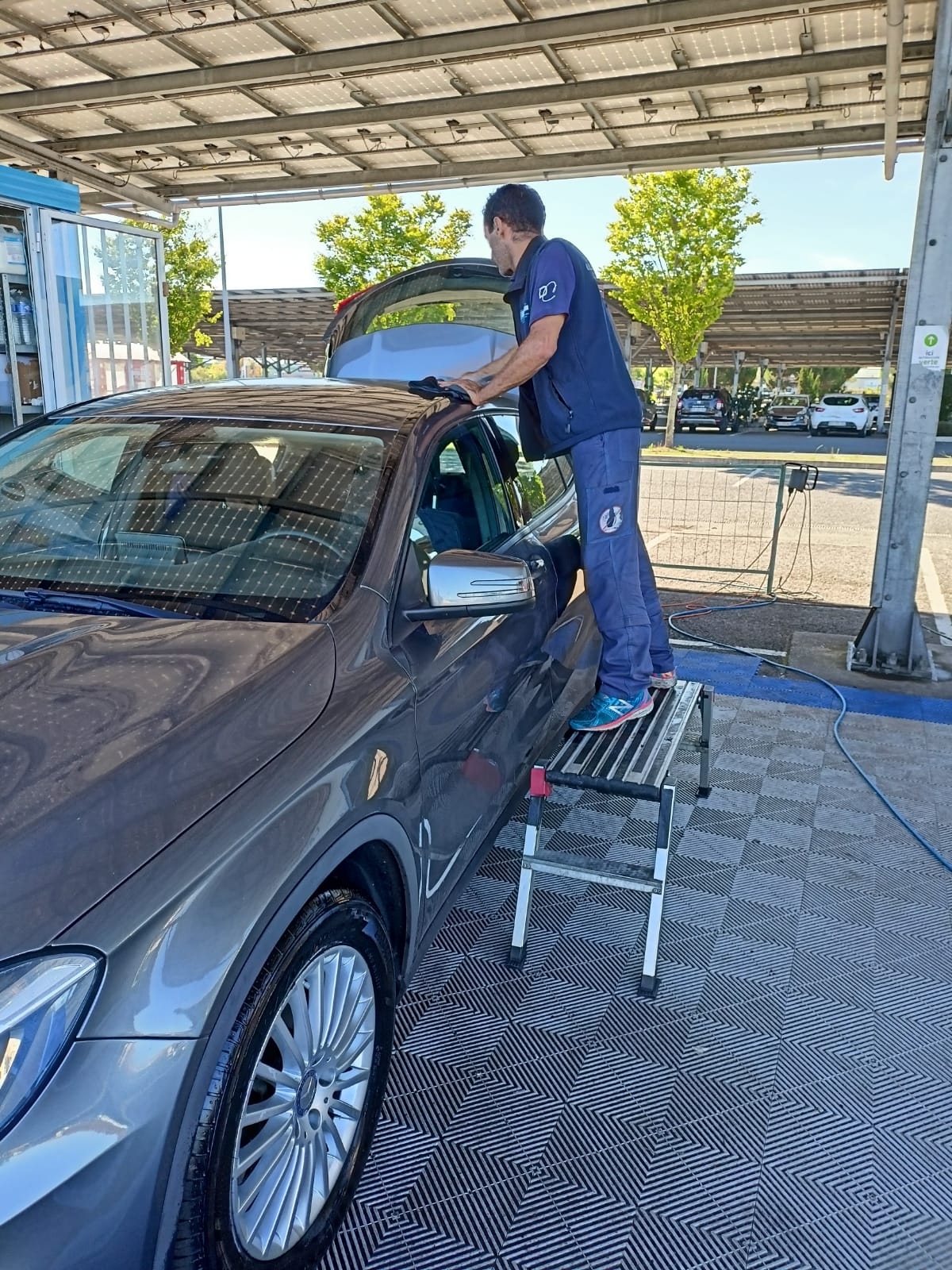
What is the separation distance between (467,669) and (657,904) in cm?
96

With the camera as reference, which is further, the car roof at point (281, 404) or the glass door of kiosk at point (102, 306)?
the glass door of kiosk at point (102, 306)

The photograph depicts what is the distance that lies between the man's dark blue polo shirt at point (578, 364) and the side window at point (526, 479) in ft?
0.60

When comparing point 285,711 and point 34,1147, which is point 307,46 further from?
point 34,1147

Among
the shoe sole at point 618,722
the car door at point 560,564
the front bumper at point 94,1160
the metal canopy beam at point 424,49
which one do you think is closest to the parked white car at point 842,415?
the metal canopy beam at point 424,49

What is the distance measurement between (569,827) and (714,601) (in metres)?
4.41

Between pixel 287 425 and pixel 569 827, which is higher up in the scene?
pixel 287 425

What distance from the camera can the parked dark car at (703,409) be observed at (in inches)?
1417

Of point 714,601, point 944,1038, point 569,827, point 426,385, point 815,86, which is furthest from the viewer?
point 714,601

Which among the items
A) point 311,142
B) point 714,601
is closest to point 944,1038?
point 714,601

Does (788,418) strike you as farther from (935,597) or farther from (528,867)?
(528,867)

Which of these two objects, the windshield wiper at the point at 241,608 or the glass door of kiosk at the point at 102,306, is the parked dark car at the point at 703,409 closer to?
the glass door of kiosk at the point at 102,306

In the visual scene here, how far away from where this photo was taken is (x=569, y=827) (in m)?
3.82

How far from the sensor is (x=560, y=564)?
3.49 m

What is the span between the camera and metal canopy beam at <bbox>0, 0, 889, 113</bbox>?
18.2 feet
